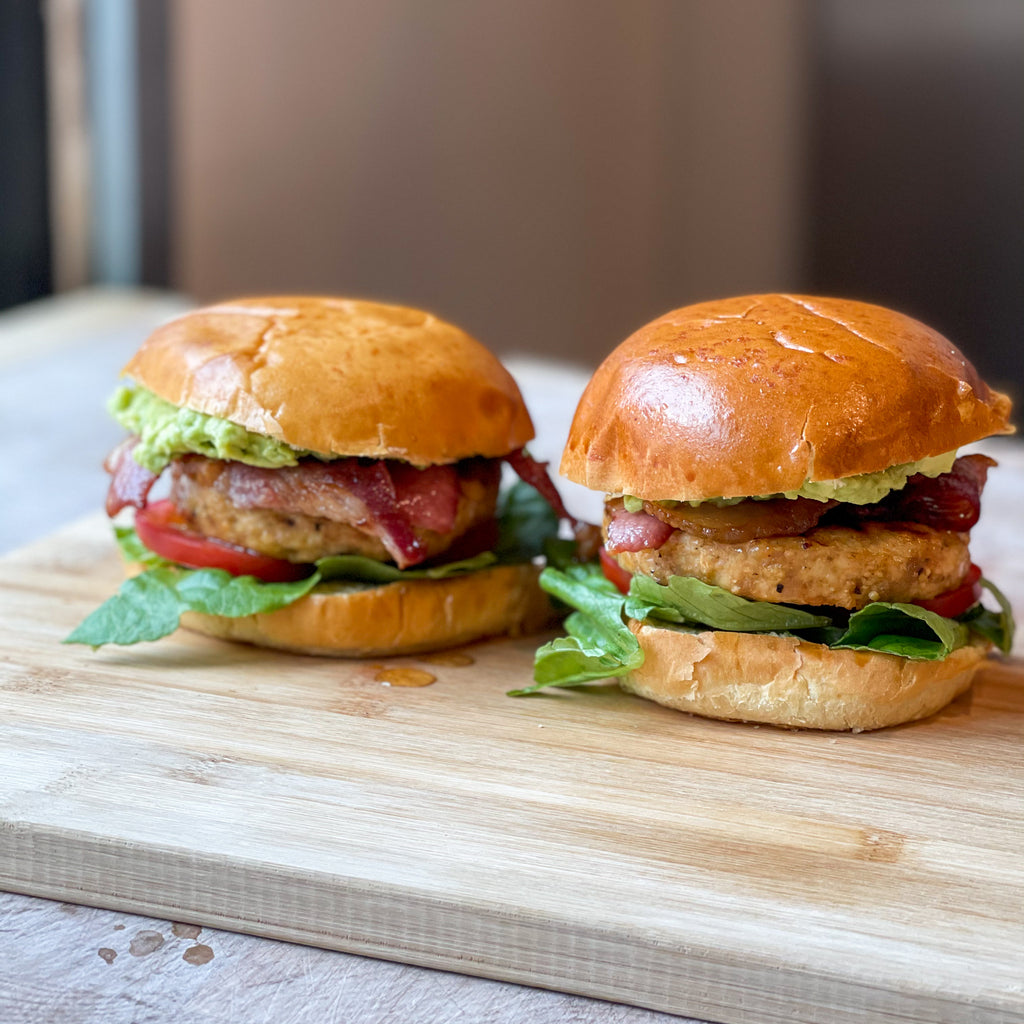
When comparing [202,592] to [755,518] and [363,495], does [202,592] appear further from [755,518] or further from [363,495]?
[755,518]

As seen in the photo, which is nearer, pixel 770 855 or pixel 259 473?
pixel 770 855

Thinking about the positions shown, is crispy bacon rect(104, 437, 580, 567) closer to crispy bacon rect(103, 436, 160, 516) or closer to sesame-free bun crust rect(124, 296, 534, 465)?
sesame-free bun crust rect(124, 296, 534, 465)

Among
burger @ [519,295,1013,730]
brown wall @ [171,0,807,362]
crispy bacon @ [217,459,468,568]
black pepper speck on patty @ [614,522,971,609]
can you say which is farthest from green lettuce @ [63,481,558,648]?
brown wall @ [171,0,807,362]

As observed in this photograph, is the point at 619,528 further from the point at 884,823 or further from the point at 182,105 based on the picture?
the point at 182,105

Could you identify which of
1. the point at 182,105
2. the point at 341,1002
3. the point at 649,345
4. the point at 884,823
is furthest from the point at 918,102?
the point at 341,1002

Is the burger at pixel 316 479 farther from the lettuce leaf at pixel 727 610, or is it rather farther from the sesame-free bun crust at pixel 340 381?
the lettuce leaf at pixel 727 610

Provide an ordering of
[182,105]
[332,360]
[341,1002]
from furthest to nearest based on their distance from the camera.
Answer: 1. [182,105]
2. [332,360]
3. [341,1002]

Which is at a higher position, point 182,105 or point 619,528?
point 182,105

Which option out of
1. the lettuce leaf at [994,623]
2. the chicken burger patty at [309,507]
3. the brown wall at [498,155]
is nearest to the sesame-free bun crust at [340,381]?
the chicken burger patty at [309,507]

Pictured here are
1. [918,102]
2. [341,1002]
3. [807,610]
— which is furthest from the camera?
[918,102]
